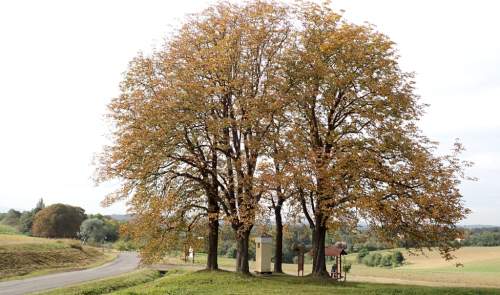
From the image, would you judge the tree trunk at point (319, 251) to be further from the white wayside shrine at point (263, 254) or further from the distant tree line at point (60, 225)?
the distant tree line at point (60, 225)

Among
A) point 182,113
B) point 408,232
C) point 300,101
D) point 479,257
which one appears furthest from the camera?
point 479,257

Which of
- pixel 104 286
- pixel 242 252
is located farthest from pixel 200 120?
pixel 104 286

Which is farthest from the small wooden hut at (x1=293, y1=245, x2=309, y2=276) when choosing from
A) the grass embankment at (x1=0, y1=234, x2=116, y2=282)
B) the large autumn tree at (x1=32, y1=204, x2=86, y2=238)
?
the large autumn tree at (x1=32, y1=204, x2=86, y2=238)

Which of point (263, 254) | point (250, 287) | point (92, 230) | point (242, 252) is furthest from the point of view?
point (92, 230)

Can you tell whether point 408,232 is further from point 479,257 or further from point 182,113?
point 479,257

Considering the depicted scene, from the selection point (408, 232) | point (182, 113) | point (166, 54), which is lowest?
point (408, 232)

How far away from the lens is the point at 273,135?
75.1 ft

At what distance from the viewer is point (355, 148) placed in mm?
20719

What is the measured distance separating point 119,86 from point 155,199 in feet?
26.2

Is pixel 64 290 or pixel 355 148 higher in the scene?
pixel 355 148

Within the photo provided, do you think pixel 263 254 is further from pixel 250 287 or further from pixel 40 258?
pixel 40 258

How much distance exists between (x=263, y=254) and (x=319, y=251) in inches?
182

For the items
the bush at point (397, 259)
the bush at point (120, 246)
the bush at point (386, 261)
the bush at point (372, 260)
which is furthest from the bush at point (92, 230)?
the bush at point (397, 259)

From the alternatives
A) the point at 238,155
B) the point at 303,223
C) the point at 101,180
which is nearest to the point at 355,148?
the point at 238,155
